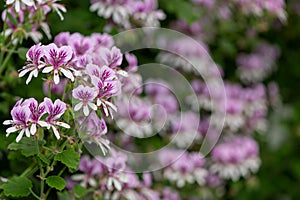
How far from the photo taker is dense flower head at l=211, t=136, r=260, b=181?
275 centimetres

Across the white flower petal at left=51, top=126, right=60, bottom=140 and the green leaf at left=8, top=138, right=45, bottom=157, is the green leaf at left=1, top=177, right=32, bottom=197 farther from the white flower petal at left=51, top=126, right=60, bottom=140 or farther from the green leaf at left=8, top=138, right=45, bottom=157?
the white flower petal at left=51, top=126, right=60, bottom=140

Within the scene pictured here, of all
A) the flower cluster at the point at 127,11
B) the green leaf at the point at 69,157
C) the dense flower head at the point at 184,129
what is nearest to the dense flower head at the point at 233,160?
the dense flower head at the point at 184,129

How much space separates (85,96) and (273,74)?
247 cm

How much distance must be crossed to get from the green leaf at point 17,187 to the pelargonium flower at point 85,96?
28 centimetres

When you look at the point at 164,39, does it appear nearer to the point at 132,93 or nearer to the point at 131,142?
the point at 131,142

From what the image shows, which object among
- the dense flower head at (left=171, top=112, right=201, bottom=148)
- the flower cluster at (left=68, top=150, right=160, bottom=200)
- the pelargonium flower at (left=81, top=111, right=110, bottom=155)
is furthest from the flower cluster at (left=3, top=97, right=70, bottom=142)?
the dense flower head at (left=171, top=112, right=201, bottom=148)

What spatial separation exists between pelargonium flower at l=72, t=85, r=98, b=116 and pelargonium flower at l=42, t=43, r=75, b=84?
38mm

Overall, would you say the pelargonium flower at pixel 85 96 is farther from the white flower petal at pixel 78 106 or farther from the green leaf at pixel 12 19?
the green leaf at pixel 12 19

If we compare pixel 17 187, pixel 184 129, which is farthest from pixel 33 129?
pixel 184 129

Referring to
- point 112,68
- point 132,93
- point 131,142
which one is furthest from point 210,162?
point 112,68

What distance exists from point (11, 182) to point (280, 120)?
8.28 feet

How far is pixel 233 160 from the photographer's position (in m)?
2.77

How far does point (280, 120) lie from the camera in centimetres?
377

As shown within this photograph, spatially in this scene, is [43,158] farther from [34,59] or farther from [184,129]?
[184,129]
